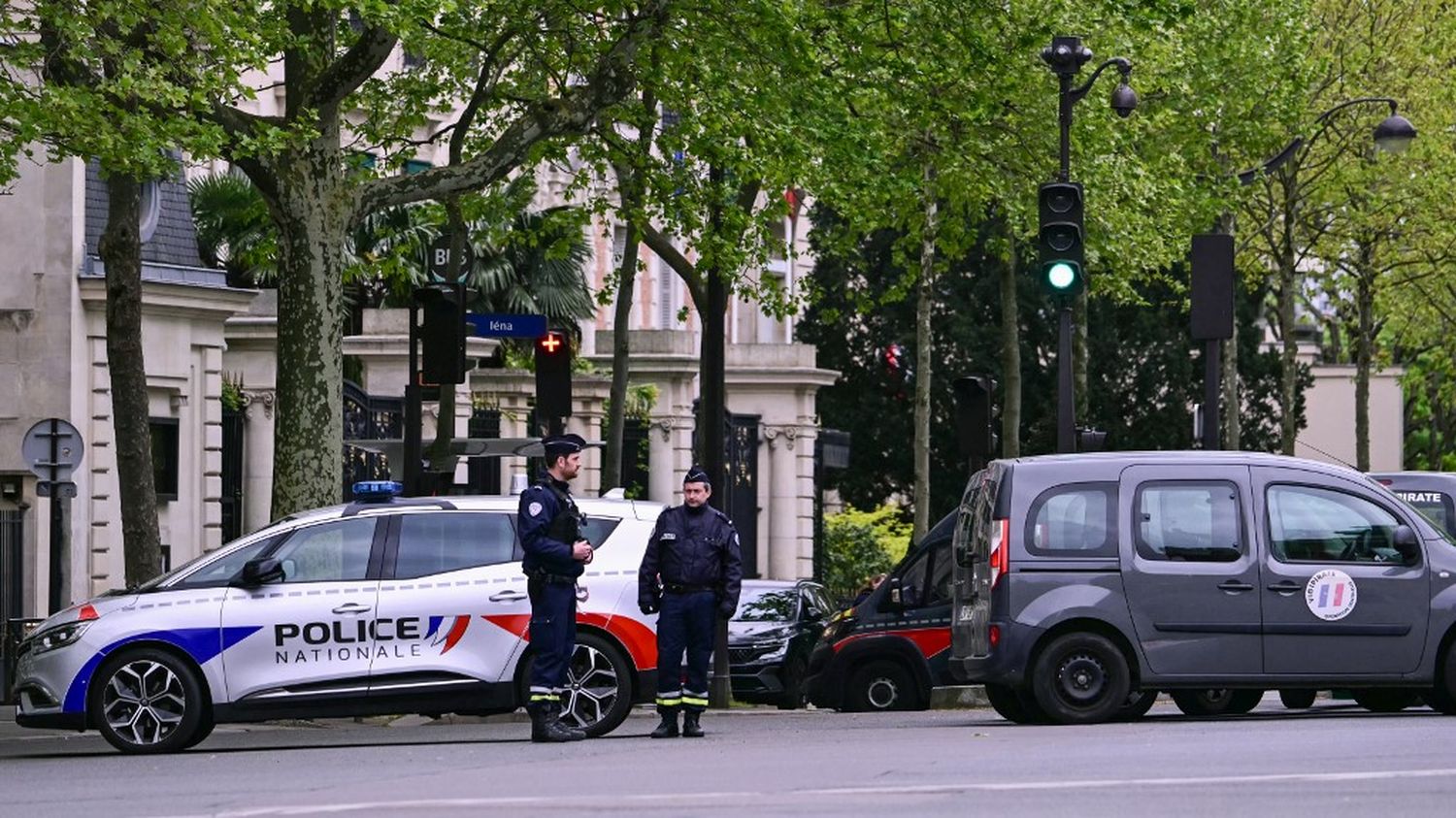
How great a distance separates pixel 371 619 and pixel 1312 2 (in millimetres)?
24616

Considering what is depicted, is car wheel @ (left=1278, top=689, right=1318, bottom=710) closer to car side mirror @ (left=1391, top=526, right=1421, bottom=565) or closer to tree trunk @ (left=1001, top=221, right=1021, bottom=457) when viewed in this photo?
car side mirror @ (left=1391, top=526, right=1421, bottom=565)

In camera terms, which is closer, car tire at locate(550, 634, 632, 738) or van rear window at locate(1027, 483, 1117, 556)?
van rear window at locate(1027, 483, 1117, 556)

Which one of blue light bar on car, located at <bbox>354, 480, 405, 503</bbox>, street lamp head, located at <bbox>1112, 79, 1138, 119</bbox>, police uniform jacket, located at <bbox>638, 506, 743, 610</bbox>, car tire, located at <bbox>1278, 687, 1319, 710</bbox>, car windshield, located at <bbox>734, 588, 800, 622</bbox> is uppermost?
street lamp head, located at <bbox>1112, 79, 1138, 119</bbox>

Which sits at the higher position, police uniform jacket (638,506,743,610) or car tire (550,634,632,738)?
Result: police uniform jacket (638,506,743,610)

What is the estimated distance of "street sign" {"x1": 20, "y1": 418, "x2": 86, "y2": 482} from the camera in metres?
23.9

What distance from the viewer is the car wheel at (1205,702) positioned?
2086 cm

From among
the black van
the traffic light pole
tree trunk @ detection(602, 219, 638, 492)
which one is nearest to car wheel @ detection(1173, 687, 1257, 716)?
the black van

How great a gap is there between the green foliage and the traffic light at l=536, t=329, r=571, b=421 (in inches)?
1099

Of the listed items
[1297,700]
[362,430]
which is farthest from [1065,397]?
[362,430]

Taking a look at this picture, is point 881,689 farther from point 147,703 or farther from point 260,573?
point 147,703

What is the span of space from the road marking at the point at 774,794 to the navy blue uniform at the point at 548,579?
4.66m

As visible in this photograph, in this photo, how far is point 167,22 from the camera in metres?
18.4

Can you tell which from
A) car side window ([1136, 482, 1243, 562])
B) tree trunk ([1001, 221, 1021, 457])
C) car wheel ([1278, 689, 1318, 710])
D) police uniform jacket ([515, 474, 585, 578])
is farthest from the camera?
tree trunk ([1001, 221, 1021, 457])

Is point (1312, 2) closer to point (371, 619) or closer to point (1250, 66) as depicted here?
point (1250, 66)
